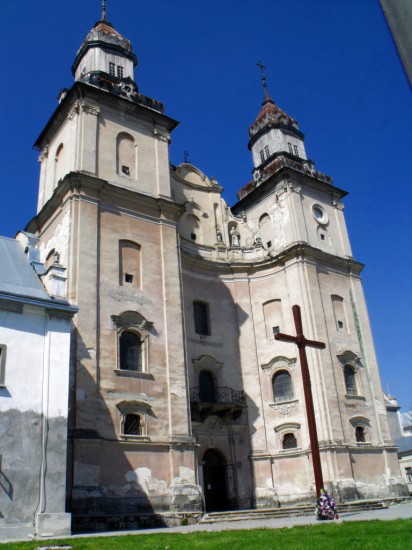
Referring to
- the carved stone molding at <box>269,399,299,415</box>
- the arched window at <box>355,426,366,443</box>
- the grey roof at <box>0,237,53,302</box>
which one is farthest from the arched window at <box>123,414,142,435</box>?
the arched window at <box>355,426,366,443</box>

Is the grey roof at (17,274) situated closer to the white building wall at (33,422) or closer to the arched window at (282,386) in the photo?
the white building wall at (33,422)

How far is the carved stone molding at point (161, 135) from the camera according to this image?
31.1 m

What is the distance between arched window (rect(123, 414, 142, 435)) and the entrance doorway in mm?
6398

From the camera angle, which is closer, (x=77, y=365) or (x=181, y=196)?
(x=77, y=365)

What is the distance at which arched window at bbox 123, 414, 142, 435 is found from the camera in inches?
888

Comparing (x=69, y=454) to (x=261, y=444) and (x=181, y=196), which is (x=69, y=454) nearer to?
(x=261, y=444)

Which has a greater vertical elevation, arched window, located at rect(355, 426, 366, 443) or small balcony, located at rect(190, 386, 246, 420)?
small balcony, located at rect(190, 386, 246, 420)

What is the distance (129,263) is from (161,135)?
30.0ft

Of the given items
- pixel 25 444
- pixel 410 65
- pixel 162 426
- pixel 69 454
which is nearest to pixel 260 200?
pixel 162 426

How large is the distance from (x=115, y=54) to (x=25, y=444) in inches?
1028

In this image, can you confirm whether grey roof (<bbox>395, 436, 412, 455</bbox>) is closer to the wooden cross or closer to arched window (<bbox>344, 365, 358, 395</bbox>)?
arched window (<bbox>344, 365, 358, 395</bbox>)

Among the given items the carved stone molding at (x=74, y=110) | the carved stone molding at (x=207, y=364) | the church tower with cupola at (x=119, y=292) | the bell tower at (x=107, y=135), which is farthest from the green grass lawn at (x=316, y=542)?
the carved stone molding at (x=74, y=110)

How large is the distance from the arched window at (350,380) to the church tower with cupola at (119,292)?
1104 cm

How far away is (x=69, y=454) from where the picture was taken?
20141 mm
